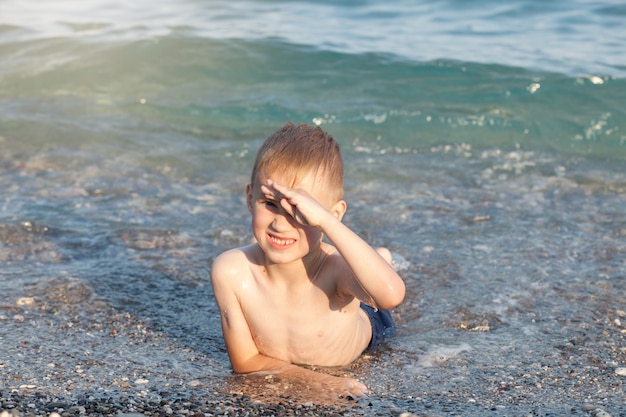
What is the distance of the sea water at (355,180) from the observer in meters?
4.20

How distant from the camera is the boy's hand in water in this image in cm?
339

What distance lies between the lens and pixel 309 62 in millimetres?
11453

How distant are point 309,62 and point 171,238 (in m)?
5.96

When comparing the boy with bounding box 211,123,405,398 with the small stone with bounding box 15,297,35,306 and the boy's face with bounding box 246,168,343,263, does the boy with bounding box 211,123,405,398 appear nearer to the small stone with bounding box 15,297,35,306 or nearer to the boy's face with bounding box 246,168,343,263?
the boy's face with bounding box 246,168,343,263

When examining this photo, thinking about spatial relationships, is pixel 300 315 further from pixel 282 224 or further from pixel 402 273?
pixel 402 273

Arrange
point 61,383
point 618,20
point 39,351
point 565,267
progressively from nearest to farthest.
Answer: point 61,383
point 39,351
point 565,267
point 618,20

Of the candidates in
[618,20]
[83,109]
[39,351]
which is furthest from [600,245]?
[618,20]

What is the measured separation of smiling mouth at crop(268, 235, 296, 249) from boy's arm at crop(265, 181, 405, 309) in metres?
0.20

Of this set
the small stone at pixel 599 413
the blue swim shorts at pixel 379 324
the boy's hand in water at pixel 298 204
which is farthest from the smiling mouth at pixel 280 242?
the small stone at pixel 599 413

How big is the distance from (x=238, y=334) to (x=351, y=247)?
82 centimetres

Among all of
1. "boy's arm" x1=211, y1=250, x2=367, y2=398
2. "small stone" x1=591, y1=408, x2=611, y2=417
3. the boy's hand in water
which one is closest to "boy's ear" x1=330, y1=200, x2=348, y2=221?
the boy's hand in water

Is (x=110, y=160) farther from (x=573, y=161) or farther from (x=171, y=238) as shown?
(x=573, y=161)

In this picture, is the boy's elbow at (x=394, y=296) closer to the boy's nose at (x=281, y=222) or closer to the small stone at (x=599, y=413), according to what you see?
the boy's nose at (x=281, y=222)

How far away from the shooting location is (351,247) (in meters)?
3.48
